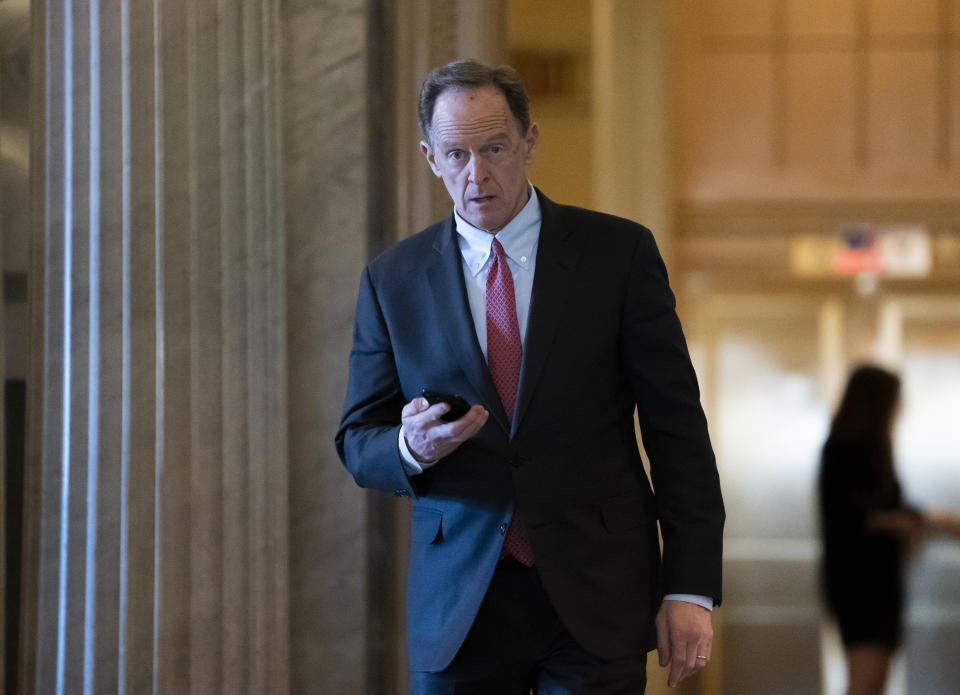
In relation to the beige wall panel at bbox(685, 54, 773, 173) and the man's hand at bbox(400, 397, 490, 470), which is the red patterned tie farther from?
the beige wall panel at bbox(685, 54, 773, 173)

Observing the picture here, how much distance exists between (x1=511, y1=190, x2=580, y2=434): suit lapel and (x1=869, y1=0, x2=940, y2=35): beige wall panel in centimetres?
254

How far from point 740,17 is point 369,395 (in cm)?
261

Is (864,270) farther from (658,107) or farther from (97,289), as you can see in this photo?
(97,289)

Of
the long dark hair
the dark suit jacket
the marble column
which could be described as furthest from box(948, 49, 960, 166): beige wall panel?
the dark suit jacket

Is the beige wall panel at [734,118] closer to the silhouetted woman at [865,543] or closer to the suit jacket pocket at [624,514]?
the silhouetted woman at [865,543]

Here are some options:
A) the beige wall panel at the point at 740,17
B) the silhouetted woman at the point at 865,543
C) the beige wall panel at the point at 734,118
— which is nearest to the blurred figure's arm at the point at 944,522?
the silhouetted woman at the point at 865,543

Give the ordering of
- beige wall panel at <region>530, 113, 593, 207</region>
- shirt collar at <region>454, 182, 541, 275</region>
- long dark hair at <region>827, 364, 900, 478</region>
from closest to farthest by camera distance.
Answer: shirt collar at <region>454, 182, 541, 275</region>
long dark hair at <region>827, 364, 900, 478</region>
beige wall panel at <region>530, 113, 593, 207</region>

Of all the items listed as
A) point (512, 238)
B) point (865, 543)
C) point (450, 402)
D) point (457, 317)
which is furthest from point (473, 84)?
point (865, 543)

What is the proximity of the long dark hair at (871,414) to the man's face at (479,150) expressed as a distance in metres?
1.95

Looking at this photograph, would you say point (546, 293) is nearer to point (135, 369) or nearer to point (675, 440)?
point (675, 440)

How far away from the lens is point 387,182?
2775 mm

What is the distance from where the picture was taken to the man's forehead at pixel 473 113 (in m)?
1.79

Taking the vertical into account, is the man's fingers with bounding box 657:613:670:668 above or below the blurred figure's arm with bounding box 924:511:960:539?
above

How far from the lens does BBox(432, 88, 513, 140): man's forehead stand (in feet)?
5.86
